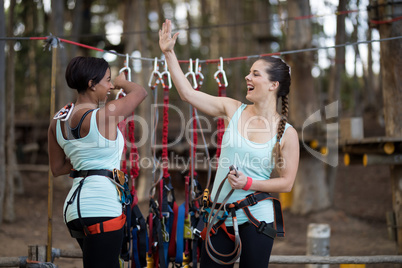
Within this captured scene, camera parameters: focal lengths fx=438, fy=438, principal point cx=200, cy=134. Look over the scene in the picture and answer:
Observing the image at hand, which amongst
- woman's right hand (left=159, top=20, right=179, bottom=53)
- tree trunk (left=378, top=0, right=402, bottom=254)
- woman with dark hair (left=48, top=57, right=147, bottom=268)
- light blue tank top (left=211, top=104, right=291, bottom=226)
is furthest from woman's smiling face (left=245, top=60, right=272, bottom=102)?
tree trunk (left=378, top=0, right=402, bottom=254)

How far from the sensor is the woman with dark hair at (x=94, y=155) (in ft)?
6.78

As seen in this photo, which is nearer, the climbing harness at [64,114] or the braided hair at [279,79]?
the climbing harness at [64,114]

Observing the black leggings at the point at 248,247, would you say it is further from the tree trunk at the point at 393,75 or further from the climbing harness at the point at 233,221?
the tree trunk at the point at 393,75

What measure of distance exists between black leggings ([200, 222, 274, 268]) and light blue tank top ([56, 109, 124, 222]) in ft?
1.77

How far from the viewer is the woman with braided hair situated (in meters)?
2.21

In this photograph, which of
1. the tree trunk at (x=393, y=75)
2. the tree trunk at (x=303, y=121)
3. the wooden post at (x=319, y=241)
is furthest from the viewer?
the tree trunk at (x=303, y=121)

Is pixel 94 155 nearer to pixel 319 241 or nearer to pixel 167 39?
pixel 167 39

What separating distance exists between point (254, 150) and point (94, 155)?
30.9 inches

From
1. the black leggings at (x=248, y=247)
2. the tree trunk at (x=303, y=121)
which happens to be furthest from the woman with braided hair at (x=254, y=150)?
the tree trunk at (x=303, y=121)

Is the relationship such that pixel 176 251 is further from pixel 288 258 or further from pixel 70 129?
pixel 70 129

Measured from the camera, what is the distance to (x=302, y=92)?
8.59 meters

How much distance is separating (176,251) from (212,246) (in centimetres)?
82

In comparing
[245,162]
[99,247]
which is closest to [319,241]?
[245,162]

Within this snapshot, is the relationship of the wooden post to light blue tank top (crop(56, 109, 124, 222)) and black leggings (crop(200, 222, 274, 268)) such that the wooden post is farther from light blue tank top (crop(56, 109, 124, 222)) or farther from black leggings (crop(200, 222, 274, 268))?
light blue tank top (crop(56, 109, 124, 222))
